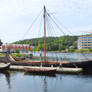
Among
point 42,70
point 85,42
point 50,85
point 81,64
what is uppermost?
point 85,42

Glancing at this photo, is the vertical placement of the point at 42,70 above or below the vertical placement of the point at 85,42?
below

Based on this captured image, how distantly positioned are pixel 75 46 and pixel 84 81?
154947 millimetres

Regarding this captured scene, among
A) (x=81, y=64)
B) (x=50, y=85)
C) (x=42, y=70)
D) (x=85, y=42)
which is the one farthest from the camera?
(x=85, y=42)

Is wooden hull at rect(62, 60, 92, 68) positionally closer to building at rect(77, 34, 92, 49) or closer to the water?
the water

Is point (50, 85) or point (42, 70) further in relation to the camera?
point (42, 70)

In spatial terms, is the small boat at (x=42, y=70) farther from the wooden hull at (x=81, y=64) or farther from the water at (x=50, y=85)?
the wooden hull at (x=81, y=64)

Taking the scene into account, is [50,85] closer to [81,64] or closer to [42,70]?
[42,70]

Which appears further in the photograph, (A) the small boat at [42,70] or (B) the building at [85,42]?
(B) the building at [85,42]

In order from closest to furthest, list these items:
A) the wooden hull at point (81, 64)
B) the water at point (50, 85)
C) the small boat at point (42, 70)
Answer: the water at point (50, 85) → the small boat at point (42, 70) → the wooden hull at point (81, 64)

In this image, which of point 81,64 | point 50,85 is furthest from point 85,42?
point 50,85

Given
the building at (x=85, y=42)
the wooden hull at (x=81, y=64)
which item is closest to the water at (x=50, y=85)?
the wooden hull at (x=81, y=64)

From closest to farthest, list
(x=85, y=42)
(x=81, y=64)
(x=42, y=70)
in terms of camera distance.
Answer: (x=42, y=70), (x=81, y=64), (x=85, y=42)

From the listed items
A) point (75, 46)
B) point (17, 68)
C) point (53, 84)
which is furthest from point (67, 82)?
point (75, 46)

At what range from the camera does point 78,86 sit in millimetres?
22312
